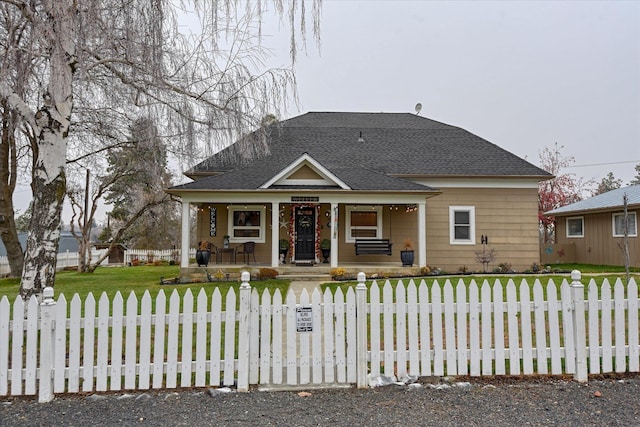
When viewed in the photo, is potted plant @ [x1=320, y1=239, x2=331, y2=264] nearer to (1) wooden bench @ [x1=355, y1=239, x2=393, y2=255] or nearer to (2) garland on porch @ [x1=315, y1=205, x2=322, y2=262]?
(2) garland on porch @ [x1=315, y1=205, x2=322, y2=262]

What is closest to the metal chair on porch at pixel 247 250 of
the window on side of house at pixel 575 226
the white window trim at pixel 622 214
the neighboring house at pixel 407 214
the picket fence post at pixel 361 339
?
the neighboring house at pixel 407 214

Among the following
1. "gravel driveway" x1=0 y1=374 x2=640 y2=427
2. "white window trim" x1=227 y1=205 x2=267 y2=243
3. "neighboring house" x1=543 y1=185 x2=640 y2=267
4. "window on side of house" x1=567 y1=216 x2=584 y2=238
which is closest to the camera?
"gravel driveway" x1=0 y1=374 x2=640 y2=427

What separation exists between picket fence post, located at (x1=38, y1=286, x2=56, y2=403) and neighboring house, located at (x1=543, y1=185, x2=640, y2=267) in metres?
16.4

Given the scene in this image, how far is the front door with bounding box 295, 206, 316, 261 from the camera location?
13.8 m

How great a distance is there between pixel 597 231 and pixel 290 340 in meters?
17.2

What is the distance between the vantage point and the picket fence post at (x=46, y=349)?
11.9ft

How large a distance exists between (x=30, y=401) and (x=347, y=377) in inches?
114

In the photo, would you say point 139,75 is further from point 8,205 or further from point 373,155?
point 8,205

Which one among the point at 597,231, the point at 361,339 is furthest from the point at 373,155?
the point at 361,339

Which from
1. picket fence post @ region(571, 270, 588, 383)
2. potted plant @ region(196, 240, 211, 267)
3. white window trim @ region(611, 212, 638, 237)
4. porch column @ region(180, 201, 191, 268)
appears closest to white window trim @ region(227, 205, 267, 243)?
potted plant @ region(196, 240, 211, 267)

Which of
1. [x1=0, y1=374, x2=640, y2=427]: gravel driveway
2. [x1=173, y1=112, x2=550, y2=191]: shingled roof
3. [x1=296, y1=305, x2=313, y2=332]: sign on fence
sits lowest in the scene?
[x1=0, y1=374, x2=640, y2=427]: gravel driveway

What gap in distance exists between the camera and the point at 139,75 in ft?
18.1

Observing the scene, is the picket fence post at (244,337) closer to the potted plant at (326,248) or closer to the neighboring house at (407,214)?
the neighboring house at (407,214)

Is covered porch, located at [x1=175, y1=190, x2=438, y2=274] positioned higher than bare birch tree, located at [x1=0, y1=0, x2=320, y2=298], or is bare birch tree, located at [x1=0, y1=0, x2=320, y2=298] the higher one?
bare birch tree, located at [x1=0, y1=0, x2=320, y2=298]
